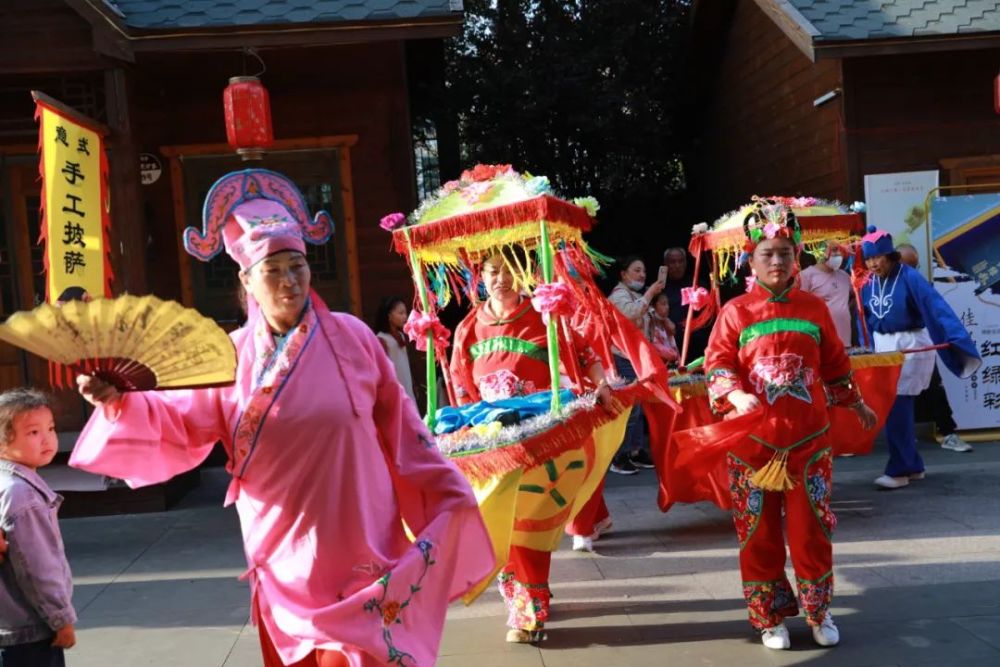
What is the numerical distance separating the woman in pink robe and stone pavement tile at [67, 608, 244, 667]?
1881 millimetres

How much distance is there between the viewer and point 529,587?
14.2 feet

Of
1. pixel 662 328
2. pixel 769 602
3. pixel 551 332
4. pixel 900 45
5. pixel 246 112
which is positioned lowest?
pixel 769 602

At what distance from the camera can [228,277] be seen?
8789mm

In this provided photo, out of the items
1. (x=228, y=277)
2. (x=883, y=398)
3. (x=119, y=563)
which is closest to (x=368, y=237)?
(x=228, y=277)

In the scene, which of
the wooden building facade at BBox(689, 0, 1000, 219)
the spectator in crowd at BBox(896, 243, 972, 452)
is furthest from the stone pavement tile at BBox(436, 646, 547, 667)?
the wooden building facade at BBox(689, 0, 1000, 219)

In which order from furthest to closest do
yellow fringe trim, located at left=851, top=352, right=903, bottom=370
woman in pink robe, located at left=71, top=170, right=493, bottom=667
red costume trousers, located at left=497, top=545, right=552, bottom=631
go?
yellow fringe trim, located at left=851, top=352, right=903, bottom=370
red costume trousers, located at left=497, top=545, right=552, bottom=631
woman in pink robe, located at left=71, top=170, right=493, bottom=667

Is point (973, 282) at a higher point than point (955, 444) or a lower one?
higher

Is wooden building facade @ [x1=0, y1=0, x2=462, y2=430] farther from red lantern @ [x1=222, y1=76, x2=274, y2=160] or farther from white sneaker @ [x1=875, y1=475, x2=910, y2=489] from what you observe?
white sneaker @ [x1=875, y1=475, x2=910, y2=489]

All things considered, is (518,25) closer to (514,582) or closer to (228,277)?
(228,277)

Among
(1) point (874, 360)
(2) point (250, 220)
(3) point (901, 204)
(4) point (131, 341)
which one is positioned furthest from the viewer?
(3) point (901, 204)

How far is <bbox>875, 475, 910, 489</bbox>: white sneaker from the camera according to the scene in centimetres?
689

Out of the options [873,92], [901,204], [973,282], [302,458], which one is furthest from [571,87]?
[302,458]

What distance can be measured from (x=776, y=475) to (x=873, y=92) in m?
6.51

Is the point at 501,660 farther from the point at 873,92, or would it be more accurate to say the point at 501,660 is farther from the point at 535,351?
the point at 873,92
